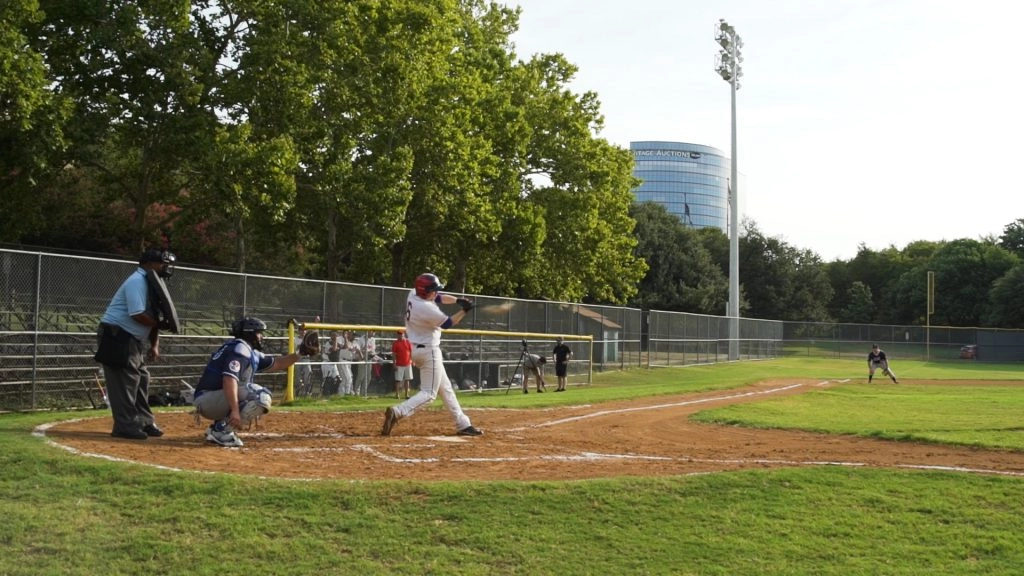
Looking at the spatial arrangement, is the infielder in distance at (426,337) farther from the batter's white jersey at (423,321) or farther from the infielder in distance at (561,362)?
the infielder in distance at (561,362)

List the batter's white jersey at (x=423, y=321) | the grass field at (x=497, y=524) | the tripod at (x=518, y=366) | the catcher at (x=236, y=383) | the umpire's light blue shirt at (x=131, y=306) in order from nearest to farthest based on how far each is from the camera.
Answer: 1. the grass field at (x=497, y=524)
2. the umpire's light blue shirt at (x=131, y=306)
3. the catcher at (x=236, y=383)
4. the batter's white jersey at (x=423, y=321)
5. the tripod at (x=518, y=366)

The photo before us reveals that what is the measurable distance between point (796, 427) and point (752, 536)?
9.00m

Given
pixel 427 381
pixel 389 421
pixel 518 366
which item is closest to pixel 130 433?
pixel 389 421

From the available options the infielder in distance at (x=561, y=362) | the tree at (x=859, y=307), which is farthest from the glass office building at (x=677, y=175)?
the infielder in distance at (x=561, y=362)

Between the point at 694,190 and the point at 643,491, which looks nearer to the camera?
the point at 643,491

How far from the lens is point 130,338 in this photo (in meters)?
9.54

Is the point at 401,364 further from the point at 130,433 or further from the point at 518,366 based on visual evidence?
the point at 130,433

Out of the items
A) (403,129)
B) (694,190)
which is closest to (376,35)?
(403,129)

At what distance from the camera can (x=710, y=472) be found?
8898 mm

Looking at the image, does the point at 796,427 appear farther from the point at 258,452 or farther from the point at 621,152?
the point at 621,152

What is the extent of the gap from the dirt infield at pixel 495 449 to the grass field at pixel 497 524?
69 centimetres

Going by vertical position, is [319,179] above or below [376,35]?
below

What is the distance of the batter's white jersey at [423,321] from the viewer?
11094 millimetres

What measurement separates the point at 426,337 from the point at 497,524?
15.0 feet
